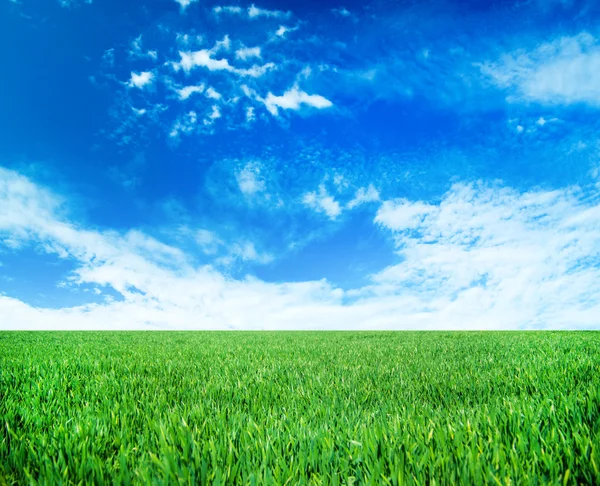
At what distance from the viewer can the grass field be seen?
2.54 meters

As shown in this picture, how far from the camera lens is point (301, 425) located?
3469 mm

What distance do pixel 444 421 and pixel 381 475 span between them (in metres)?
1.60

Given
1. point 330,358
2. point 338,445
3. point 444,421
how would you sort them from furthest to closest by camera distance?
point 330,358
point 444,421
point 338,445

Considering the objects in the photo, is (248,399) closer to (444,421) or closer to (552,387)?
(444,421)

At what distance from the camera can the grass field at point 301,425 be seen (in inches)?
100

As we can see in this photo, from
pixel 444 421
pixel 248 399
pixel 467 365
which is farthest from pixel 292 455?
pixel 467 365

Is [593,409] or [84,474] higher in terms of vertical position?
[593,409]

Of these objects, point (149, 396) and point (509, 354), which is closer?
point (149, 396)

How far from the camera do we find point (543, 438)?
3.00 metres

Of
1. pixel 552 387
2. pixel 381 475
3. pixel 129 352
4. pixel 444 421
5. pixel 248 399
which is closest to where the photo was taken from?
pixel 381 475

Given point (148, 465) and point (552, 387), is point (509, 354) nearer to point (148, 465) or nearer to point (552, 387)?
point (552, 387)

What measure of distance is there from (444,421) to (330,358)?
5.05 meters

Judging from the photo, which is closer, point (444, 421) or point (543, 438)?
point (543, 438)

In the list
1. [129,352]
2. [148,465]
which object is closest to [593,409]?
[148,465]
